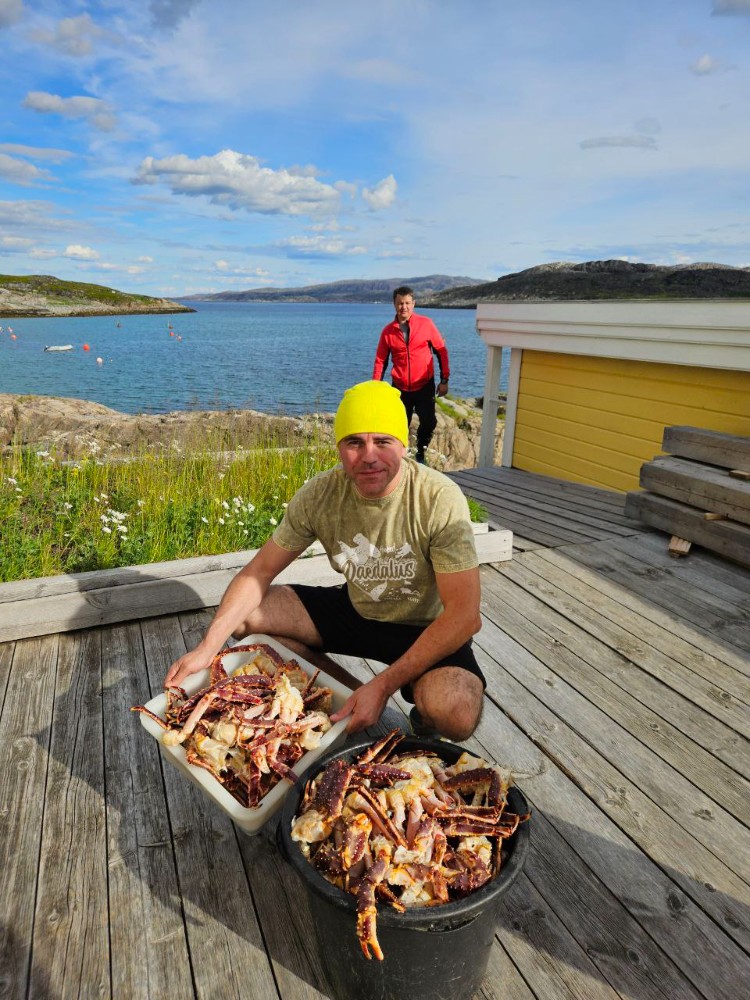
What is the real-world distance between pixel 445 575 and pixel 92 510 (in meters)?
3.18

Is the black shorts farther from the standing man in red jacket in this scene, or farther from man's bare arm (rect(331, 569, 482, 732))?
the standing man in red jacket

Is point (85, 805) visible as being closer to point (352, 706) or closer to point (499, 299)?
point (352, 706)

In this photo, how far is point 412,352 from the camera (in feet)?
23.3

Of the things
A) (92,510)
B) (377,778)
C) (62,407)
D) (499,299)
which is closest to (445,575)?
(377,778)

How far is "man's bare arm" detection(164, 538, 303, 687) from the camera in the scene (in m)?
2.29

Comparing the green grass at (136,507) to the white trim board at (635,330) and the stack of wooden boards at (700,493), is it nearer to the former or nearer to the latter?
the stack of wooden boards at (700,493)

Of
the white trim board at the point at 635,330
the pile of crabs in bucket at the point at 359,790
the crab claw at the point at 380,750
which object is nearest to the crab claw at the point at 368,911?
the pile of crabs in bucket at the point at 359,790

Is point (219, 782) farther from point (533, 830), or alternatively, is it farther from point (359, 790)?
point (533, 830)

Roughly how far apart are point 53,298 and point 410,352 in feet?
380

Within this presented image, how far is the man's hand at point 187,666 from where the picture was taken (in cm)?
216

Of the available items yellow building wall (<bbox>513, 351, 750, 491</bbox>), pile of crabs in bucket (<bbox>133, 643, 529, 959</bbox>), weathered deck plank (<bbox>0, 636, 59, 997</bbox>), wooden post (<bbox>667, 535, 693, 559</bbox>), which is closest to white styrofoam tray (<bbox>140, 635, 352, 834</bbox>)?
pile of crabs in bucket (<bbox>133, 643, 529, 959</bbox>)

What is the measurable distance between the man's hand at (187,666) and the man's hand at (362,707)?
21.0 inches

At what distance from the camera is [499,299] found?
27.6 feet

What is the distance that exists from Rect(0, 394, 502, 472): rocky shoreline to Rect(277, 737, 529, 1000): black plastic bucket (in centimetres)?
439
